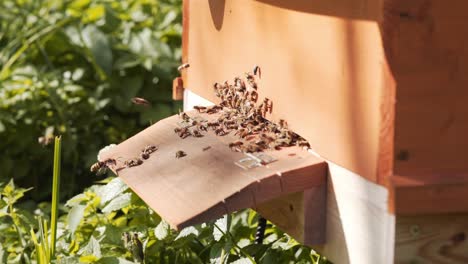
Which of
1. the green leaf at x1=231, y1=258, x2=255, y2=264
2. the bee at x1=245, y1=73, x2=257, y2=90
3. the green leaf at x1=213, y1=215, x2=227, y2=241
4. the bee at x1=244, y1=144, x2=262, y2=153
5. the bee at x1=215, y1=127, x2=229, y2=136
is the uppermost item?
the bee at x1=245, y1=73, x2=257, y2=90

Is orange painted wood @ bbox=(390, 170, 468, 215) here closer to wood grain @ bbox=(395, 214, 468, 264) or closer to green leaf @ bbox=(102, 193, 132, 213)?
wood grain @ bbox=(395, 214, 468, 264)

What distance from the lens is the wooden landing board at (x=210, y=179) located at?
2018 millimetres

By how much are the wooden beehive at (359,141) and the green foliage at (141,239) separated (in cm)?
26

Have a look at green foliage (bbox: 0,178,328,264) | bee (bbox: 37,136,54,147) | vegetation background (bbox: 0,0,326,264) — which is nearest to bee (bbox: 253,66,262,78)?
green foliage (bbox: 0,178,328,264)

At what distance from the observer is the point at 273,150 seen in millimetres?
2215

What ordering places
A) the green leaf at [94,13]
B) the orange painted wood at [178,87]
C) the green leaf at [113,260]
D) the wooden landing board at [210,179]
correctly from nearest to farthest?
1. the wooden landing board at [210,179]
2. the green leaf at [113,260]
3. the orange painted wood at [178,87]
4. the green leaf at [94,13]

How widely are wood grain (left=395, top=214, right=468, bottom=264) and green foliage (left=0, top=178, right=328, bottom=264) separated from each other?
0.61 m

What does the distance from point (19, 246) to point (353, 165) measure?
1.57m

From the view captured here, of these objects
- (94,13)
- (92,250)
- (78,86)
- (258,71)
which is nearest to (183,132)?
(258,71)

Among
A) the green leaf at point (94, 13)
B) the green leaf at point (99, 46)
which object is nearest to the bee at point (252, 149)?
the green leaf at point (99, 46)

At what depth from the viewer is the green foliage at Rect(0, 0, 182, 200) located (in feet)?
14.9

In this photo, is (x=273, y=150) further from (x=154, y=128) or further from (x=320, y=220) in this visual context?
(x=154, y=128)

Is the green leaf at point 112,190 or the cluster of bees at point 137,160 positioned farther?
the green leaf at point 112,190

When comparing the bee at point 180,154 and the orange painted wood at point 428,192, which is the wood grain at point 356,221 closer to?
the orange painted wood at point 428,192
